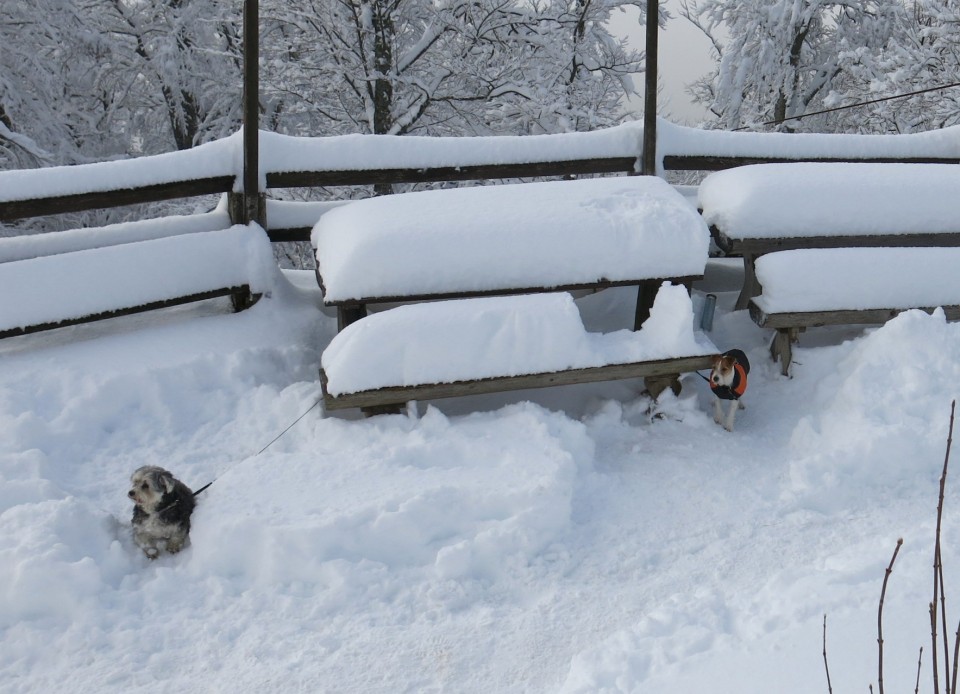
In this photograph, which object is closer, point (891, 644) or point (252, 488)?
point (891, 644)

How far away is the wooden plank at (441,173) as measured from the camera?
19.7 feet

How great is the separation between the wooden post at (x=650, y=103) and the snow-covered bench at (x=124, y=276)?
2894 mm

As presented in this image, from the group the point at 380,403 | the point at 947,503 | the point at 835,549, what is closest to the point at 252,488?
the point at 380,403

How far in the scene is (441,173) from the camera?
244 inches

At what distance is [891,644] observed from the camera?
9.54 feet

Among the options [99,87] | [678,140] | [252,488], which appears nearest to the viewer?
[252,488]

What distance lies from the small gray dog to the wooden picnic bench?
3.71ft

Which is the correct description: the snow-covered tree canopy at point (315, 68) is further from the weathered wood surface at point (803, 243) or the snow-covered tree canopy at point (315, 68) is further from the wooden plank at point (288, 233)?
the weathered wood surface at point (803, 243)

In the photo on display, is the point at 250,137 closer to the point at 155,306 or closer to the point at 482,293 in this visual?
the point at 155,306

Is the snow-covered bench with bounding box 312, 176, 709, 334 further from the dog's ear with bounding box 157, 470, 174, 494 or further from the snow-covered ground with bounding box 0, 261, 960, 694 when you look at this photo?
the dog's ear with bounding box 157, 470, 174, 494

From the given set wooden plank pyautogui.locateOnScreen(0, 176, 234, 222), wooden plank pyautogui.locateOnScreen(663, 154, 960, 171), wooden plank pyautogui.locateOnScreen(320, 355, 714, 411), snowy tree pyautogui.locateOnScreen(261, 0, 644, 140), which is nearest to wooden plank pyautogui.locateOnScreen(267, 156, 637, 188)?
wooden plank pyautogui.locateOnScreen(663, 154, 960, 171)

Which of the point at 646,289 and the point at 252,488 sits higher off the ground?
the point at 646,289

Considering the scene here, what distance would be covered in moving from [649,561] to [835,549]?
0.84m

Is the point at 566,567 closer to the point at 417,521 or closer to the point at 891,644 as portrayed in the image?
the point at 417,521
